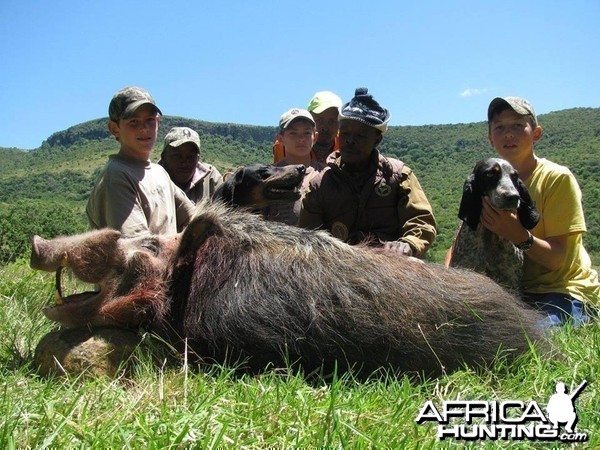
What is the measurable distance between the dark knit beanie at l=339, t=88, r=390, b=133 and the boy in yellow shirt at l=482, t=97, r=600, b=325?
868 millimetres

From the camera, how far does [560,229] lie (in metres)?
3.97

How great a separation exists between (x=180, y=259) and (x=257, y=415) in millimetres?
1232

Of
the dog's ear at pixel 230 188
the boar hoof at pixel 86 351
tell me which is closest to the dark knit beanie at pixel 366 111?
the dog's ear at pixel 230 188

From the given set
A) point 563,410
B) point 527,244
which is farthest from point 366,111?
point 563,410

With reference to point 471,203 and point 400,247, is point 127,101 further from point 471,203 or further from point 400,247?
point 471,203

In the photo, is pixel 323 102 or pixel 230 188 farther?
pixel 323 102

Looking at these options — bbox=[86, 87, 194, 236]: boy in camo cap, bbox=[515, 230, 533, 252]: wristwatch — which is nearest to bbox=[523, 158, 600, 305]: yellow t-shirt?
bbox=[515, 230, 533, 252]: wristwatch

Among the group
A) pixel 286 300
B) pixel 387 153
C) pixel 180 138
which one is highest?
pixel 387 153

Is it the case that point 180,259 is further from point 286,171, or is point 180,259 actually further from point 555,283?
point 555,283

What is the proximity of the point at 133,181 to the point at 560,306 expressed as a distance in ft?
10.6

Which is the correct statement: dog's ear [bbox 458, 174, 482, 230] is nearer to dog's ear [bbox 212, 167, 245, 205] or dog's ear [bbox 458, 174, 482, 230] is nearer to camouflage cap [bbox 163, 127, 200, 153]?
dog's ear [bbox 212, 167, 245, 205]

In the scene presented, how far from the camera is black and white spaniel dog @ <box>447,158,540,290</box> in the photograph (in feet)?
Result: 12.1

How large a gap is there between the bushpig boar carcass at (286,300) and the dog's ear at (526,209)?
0.95 m

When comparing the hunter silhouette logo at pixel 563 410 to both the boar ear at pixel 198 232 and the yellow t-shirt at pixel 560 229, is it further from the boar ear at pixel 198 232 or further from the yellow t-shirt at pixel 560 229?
the yellow t-shirt at pixel 560 229
